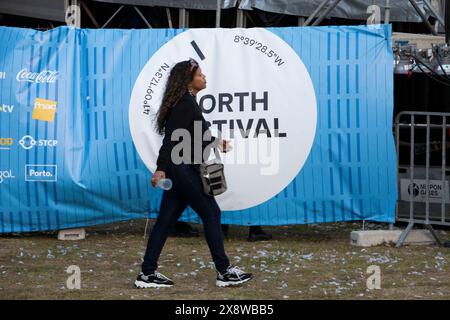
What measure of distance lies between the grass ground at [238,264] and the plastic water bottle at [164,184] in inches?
32.9

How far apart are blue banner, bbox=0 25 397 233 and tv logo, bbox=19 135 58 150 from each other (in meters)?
0.01

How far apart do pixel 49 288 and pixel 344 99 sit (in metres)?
3.82

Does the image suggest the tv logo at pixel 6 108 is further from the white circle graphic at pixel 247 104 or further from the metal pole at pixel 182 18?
the metal pole at pixel 182 18

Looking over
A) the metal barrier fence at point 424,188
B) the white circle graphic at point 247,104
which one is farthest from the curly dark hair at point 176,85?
the metal barrier fence at point 424,188

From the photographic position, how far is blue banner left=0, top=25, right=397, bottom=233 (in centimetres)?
935

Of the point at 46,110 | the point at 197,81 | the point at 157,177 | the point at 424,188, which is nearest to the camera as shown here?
the point at 157,177

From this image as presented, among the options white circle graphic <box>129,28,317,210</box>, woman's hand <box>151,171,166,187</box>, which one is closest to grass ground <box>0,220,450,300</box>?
white circle graphic <box>129,28,317,210</box>

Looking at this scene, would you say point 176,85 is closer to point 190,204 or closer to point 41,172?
point 190,204

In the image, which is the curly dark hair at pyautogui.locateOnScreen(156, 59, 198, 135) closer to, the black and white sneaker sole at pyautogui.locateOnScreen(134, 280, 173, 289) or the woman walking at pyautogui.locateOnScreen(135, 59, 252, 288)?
the woman walking at pyautogui.locateOnScreen(135, 59, 252, 288)

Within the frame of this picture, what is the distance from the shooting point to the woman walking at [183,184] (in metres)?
7.13

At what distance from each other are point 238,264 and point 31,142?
9.24 ft

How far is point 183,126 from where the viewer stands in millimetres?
7137

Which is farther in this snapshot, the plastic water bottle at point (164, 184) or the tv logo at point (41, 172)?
the tv logo at point (41, 172)

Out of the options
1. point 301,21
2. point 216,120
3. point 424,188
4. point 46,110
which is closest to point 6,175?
point 46,110
